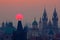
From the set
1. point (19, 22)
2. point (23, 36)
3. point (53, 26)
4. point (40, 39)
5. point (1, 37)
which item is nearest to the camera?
point (19, 22)

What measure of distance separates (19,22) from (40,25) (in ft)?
157

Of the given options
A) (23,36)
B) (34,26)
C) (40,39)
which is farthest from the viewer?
(34,26)

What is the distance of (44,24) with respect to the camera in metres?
64.8

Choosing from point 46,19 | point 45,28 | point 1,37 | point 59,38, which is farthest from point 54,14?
point 1,37

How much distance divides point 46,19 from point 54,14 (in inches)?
73.6

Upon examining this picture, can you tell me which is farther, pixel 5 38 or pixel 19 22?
pixel 5 38

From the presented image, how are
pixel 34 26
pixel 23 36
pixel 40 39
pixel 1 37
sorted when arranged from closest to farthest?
pixel 23 36, pixel 1 37, pixel 40 39, pixel 34 26

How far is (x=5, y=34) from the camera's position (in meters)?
40.4

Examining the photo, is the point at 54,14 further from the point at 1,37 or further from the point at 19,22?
the point at 19,22

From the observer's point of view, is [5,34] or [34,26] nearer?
[5,34]

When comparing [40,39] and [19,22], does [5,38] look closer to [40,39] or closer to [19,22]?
[40,39]

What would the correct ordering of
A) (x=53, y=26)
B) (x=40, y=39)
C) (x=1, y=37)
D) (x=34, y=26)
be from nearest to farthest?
(x=1, y=37)
(x=40, y=39)
(x=34, y=26)
(x=53, y=26)

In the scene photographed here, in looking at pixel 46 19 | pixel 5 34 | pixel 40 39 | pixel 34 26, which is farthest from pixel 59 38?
pixel 46 19

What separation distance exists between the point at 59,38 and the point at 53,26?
21.9 meters
